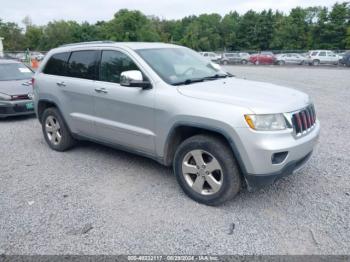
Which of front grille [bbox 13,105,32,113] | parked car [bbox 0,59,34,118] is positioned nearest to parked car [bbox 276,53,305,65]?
parked car [bbox 0,59,34,118]

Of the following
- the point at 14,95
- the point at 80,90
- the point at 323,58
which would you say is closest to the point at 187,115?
the point at 80,90

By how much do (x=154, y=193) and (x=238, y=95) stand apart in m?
1.54

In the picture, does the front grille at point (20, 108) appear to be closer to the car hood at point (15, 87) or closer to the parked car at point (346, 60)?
the car hood at point (15, 87)

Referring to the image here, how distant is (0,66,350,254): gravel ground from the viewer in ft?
9.58

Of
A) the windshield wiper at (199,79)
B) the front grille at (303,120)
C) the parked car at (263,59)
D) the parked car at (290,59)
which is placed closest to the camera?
the front grille at (303,120)

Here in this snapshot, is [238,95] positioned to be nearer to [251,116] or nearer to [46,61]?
[251,116]

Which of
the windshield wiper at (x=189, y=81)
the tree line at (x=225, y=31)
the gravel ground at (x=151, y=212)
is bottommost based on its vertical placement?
the gravel ground at (x=151, y=212)

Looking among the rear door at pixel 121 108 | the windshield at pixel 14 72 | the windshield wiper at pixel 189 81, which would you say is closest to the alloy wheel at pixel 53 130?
the rear door at pixel 121 108

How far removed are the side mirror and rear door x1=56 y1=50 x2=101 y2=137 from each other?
90 centimetres

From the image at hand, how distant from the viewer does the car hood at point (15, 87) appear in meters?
7.97

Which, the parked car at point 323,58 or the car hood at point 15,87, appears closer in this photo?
the car hood at point 15,87

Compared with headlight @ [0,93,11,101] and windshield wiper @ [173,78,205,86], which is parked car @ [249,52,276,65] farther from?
windshield wiper @ [173,78,205,86]

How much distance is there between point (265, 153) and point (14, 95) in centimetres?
691

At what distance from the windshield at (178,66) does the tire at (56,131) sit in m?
1.98
